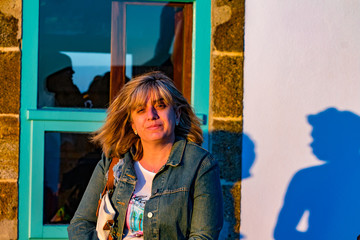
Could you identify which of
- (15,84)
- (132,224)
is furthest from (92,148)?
(132,224)

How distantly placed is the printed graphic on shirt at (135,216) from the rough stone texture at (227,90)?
1.36 m

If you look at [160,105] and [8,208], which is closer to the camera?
[160,105]

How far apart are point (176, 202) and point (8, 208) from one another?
1.80 meters

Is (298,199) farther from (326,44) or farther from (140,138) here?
(140,138)

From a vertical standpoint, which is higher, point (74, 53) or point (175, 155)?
point (74, 53)

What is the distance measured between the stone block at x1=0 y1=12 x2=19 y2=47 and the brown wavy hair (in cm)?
134

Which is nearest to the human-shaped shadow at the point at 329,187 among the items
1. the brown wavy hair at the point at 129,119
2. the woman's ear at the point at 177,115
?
the brown wavy hair at the point at 129,119

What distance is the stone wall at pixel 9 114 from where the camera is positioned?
3467 mm

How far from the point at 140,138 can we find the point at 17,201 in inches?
57.0

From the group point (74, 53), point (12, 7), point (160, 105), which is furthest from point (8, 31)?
point (160, 105)

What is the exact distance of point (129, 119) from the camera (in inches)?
108

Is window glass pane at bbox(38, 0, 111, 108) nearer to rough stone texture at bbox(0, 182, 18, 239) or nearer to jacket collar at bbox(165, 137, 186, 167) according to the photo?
rough stone texture at bbox(0, 182, 18, 239)

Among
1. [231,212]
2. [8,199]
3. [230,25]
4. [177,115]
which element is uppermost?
[230,25]

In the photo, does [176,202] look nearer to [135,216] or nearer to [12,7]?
[135,216]
